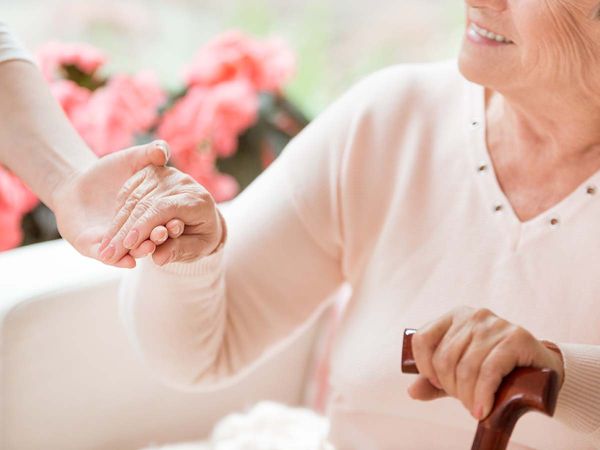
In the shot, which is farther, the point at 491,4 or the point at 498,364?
the point at 491,4

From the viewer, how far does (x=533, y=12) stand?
111cm

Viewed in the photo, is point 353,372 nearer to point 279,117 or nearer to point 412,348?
point 412,348

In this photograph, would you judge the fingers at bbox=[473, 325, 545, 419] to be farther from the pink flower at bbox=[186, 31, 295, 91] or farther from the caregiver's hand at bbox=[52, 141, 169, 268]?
the pink flower at bbox=[186, 31, 295, 91]

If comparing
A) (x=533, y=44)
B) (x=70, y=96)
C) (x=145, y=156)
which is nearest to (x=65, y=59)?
(x=70, y=96)

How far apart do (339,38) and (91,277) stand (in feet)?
4.99

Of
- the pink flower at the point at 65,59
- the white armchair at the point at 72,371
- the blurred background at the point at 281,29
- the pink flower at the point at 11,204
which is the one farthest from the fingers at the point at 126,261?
the blurred background at the point at 281,29

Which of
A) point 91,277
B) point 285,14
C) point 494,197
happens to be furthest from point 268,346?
point 285,14

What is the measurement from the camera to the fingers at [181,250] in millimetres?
991

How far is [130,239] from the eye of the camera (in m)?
0.94

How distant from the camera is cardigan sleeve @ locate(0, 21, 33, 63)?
1073 millimetres

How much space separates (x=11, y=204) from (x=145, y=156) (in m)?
0.71

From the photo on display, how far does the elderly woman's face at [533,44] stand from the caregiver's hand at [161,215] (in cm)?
39

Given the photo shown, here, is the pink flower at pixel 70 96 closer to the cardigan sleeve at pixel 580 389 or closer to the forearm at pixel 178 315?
the forearm at pixel 178 315

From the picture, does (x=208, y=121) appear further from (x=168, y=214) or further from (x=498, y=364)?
(x=498, y=364)
